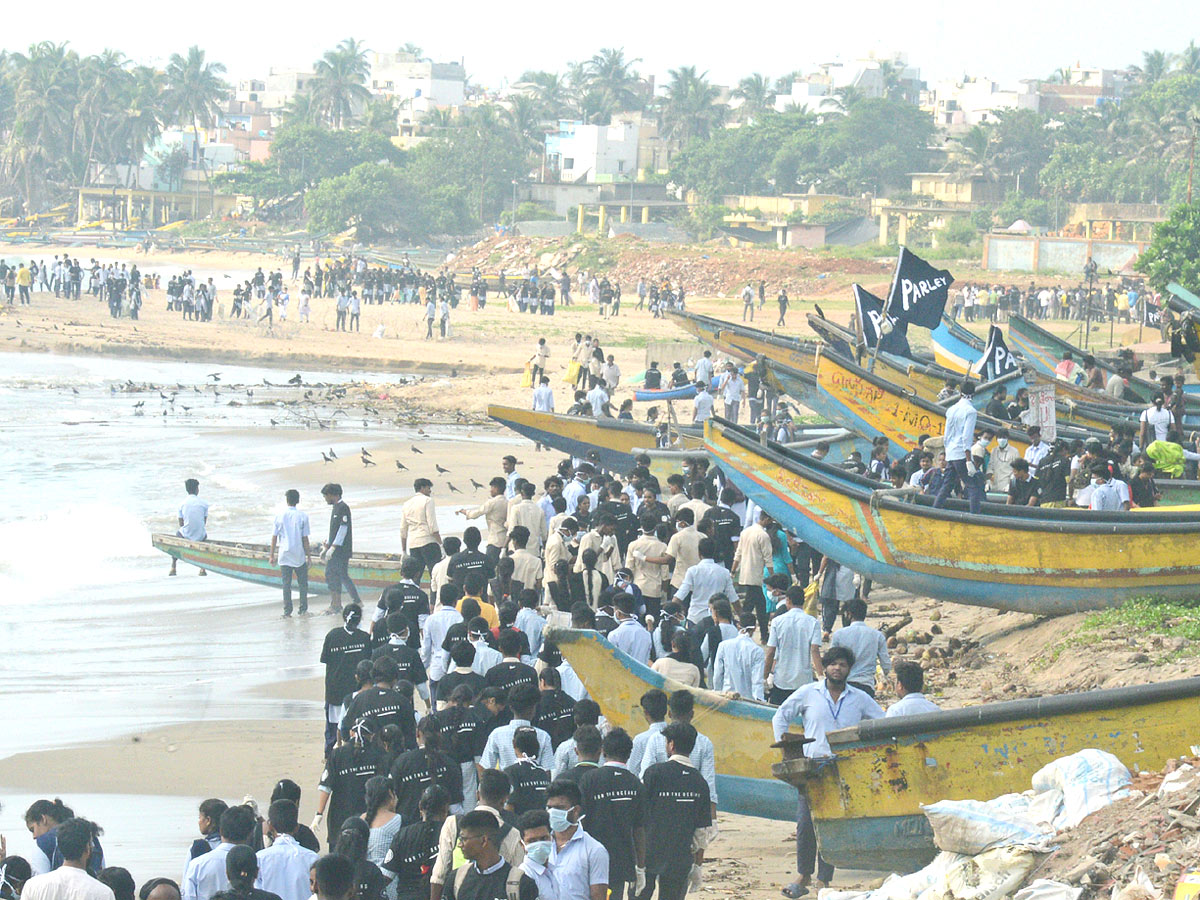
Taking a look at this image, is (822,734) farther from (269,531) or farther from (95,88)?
(95,88)

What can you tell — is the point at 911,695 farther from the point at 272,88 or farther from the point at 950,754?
the point at 272,88

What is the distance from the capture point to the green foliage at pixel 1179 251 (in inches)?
1423

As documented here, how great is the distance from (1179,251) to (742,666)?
31.0 m

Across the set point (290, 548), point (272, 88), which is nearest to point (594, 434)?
point (290, 548)

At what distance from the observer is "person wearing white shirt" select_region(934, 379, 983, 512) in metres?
13.0

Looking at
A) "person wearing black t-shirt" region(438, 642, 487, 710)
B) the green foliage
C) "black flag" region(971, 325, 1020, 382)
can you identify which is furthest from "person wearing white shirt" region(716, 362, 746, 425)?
"person wearing black t-shirt" region(438, 642, 487, 710)

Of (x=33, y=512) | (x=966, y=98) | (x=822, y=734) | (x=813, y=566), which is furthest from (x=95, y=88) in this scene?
(x=822, y=734)

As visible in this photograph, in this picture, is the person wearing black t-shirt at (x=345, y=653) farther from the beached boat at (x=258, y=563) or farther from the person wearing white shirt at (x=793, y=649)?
the beached boat at (x=258, y=563)

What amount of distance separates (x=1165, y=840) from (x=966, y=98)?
140693mm

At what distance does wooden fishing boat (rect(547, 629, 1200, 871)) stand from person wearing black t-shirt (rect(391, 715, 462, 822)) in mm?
1678

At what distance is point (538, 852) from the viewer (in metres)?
6.07

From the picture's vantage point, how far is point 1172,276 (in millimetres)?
36750

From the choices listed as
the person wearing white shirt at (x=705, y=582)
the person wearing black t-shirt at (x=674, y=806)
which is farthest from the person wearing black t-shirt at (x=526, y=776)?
the person wearing white shirt at (x=705, y=582)

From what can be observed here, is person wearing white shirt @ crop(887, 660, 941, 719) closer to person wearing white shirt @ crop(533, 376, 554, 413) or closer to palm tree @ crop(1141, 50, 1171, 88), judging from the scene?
person wearing white shirt @ crop(533, 376, 554, 413)
